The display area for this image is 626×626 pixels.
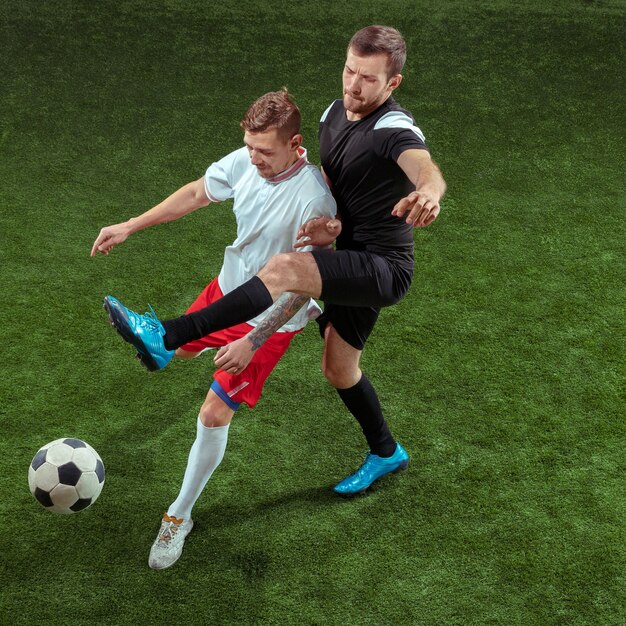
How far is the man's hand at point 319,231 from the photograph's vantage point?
290 centimetres

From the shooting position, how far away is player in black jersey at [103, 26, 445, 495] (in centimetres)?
277

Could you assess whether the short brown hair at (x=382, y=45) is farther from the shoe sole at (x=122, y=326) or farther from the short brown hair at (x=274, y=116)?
the shoe sole at (x=122, y=326)

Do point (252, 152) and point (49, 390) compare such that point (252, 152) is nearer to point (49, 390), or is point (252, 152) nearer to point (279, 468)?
point (279, 468)

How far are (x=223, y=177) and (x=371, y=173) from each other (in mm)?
528

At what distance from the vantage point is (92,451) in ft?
10.8

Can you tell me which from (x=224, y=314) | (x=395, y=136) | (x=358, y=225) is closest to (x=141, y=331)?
(x=224, y=314)

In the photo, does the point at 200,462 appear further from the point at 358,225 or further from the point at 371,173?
the point at 371,173

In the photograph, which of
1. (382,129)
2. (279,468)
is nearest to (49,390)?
(279,468)

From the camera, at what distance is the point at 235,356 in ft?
9.51

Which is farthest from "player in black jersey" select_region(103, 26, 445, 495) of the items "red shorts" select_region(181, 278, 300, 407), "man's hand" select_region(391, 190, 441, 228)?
"red shorts" select_region(181, 278, 300, 407)

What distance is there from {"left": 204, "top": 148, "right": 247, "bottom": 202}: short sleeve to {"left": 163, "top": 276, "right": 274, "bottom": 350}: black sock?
1.66ft

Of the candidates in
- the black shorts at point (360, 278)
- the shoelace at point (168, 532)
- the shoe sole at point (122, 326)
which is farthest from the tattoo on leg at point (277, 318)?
the shoelace at point (168, 532)

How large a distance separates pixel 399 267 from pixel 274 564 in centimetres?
116

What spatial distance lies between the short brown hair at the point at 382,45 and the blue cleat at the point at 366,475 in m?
1.49
